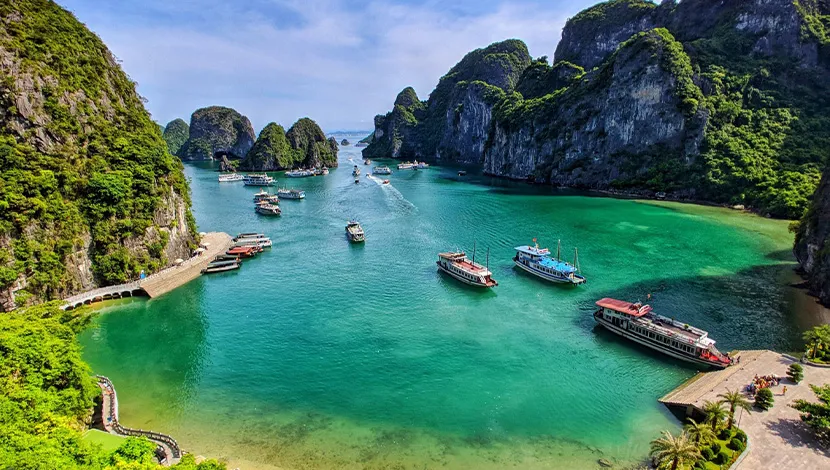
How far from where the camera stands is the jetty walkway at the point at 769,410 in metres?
27.7

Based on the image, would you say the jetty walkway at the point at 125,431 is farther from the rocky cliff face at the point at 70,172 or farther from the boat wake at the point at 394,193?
the boat wake at the point at 394,193

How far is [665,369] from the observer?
137ft

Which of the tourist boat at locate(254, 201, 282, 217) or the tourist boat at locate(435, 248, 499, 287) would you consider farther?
the tourist boat at locate(254, 201, 282, 217)

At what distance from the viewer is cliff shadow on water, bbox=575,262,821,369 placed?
4619 cm

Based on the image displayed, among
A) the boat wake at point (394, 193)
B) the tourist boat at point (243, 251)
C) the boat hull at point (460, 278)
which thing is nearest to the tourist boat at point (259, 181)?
the boat wake at point (394, 193)

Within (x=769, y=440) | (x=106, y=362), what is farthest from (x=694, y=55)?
(x=106, y=362)

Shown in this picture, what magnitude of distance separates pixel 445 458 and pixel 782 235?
8940 cm

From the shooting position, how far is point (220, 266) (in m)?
70.7

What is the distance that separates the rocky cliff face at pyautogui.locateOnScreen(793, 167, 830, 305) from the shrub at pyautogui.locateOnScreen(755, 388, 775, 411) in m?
30.6

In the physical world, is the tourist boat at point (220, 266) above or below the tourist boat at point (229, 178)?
below

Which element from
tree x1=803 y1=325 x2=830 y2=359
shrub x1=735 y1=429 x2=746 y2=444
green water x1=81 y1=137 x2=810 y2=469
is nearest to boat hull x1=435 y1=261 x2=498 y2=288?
green water x1=81 y1=137 x2=810 y2=469

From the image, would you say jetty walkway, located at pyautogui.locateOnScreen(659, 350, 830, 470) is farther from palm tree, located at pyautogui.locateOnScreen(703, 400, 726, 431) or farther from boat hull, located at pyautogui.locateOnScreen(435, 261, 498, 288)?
boat hull, located at pyautogui.locateOnScreen(435, 261, 498, 288)

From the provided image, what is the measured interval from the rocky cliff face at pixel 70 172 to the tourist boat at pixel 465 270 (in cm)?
4221

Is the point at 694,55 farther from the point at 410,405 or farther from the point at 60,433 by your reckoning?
the point at 60,433
